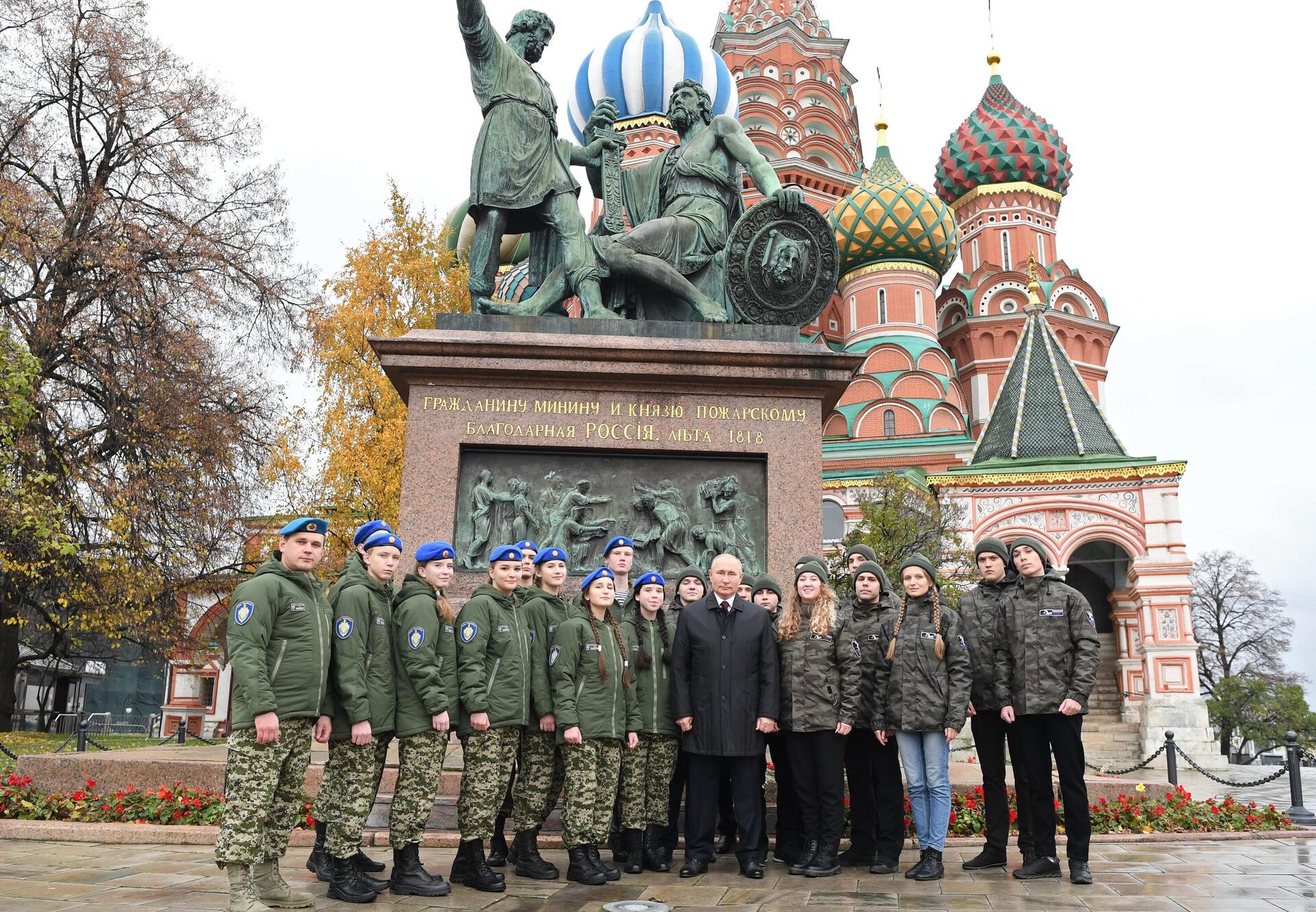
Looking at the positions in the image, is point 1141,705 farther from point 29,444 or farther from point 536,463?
point 29,444

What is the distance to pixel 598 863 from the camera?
5.37m

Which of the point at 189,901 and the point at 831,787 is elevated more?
the point at 831,787

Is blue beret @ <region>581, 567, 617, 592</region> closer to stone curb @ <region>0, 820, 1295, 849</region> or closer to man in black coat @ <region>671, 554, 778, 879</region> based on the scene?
man in black coat @ <region>671, 554, 778, 879</region>

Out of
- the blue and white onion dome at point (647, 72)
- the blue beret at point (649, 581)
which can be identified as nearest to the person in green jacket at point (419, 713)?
the blue beret at point (649, 581)

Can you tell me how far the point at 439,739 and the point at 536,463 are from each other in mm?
3424

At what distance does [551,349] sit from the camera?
8.41 metres

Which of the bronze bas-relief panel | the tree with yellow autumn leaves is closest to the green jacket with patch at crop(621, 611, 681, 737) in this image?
the bronze bas-relief panel

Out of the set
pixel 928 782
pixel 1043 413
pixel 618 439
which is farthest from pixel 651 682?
pixel 1043 413

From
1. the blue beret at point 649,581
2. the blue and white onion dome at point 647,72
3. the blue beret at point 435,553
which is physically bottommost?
the blue beret at point 649,581

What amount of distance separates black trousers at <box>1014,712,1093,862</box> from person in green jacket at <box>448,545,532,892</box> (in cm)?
272

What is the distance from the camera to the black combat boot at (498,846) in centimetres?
569

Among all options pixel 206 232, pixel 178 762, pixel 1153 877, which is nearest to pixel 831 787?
pixel 1153 877

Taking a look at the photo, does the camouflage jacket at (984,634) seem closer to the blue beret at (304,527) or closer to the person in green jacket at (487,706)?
the person in green jacket at (487,706)

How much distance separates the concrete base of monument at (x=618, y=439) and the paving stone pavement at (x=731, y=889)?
2770 mm
